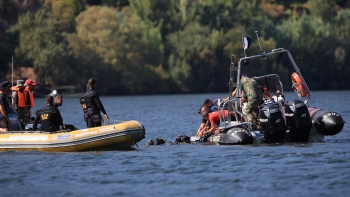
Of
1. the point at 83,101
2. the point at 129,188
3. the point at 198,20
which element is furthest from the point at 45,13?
the point at 129,188

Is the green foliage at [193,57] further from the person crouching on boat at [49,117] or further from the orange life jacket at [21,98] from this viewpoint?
the person crouching on boat at [49,117]

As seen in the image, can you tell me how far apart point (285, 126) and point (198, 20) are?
57835 millimetres

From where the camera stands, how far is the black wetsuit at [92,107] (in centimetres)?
1914

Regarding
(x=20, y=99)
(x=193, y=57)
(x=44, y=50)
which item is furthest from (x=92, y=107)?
(x=193, y=57)

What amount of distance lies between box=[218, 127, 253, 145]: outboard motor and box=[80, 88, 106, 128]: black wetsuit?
9.33ft

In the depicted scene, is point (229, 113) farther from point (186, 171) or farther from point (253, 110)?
point (186, 171)

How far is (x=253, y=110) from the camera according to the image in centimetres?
2006

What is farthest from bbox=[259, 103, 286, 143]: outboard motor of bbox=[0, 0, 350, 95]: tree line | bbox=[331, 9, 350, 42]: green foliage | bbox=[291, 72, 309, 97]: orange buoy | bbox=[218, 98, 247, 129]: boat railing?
bbox=[331, 9, 350, 42]: green foliage

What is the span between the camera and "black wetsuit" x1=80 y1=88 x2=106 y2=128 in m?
19.1

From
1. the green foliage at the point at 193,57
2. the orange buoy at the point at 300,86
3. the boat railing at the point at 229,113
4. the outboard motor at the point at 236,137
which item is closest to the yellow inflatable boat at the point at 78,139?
the outboard motor at the point at 236,137

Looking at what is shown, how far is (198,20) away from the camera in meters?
76.6

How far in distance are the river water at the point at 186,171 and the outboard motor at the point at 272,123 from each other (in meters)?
0.24

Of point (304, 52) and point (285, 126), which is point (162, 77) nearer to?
point (304, 52)

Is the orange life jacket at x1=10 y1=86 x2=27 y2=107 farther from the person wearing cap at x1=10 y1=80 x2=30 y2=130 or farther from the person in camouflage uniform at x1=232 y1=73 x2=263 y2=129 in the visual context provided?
the person in camouflage uniform at x1=232 y1=73 x2=263 y2=129
